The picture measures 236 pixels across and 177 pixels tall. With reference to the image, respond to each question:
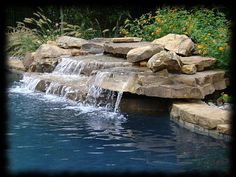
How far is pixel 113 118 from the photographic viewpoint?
6371 millimetres

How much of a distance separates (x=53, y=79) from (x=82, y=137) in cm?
385

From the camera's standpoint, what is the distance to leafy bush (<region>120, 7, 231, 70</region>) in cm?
762

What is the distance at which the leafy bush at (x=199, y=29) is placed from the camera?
762cm

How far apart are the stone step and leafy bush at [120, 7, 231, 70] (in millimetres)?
1441

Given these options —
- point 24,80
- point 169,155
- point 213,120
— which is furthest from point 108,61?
point 169,155

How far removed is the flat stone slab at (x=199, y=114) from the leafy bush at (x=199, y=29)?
1475 mm

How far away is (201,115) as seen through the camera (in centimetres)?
563

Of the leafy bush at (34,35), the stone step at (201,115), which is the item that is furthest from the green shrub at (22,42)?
the stone step at (201,115)

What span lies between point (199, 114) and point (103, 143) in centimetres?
154

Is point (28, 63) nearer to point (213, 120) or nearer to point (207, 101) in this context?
point (207, 101)

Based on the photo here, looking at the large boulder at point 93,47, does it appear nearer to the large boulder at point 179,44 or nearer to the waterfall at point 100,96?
the large boulder at point 179,44

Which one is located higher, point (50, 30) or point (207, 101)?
point (50, 30)

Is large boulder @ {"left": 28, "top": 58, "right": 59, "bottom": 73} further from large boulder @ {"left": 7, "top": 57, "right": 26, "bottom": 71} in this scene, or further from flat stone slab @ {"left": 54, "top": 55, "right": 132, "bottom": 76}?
large boulder @ {"left": 7, "top": 57, "right": 26, "bottom": 71}

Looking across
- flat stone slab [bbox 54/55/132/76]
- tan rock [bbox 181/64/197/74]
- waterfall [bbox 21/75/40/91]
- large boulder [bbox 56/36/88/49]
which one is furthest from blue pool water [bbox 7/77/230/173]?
large boulder [bbox 56/36/88/49]
